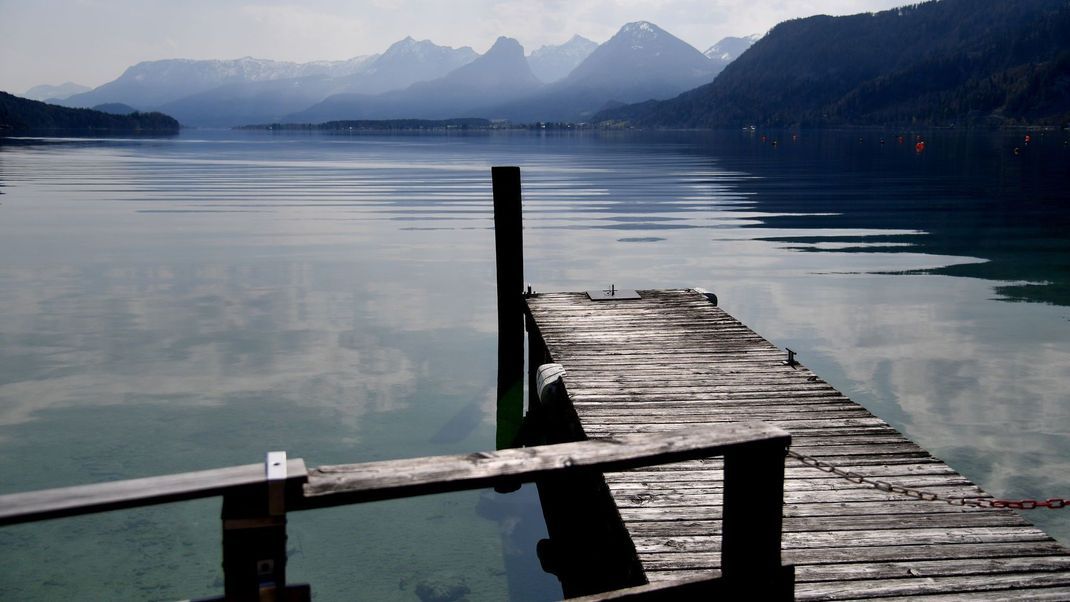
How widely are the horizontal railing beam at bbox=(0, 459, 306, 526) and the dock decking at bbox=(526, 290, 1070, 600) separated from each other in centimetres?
267

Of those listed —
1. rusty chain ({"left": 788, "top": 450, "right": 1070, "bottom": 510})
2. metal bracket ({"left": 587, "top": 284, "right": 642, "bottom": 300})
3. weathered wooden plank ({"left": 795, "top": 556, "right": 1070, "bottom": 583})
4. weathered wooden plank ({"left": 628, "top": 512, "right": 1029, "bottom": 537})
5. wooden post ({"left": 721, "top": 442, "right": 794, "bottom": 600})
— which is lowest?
weathered wooden plank ({"left": 795, "top": 556, "right": 1070, "bottom": 583})

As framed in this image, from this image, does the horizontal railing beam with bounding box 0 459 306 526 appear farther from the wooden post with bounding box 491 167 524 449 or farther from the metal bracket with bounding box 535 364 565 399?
the wooden post with bounding box 491 167 524 449

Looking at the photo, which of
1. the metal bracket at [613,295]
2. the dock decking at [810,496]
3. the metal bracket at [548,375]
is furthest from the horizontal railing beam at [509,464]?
the metal bracket at [613,295]

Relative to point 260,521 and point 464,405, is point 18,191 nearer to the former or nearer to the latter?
point 464,405

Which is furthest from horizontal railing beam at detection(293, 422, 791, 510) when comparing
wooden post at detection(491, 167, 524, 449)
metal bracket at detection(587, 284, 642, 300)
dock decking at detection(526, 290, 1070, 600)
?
metal bracket at detection(587, 284, 642, 300)

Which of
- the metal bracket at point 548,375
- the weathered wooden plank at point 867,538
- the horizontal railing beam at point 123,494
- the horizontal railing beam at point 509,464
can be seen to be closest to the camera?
the horizontal railing beam at point 123,494

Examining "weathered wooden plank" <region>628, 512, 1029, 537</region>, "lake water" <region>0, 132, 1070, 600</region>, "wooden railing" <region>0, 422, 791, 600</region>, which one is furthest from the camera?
"lake water" <region>0, 132, 1070, 600</region>

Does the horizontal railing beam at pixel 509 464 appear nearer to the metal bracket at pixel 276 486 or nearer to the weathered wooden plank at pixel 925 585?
the metal bracket at pixel 276 486

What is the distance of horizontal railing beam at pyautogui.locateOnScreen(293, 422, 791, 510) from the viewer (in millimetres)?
3730

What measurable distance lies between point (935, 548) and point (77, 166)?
91.3m

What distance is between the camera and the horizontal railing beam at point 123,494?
320 centimetres

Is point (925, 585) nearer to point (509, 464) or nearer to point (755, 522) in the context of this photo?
point (755, 522)

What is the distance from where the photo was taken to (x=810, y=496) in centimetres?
734

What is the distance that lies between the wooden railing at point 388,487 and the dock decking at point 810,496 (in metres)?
0.85
